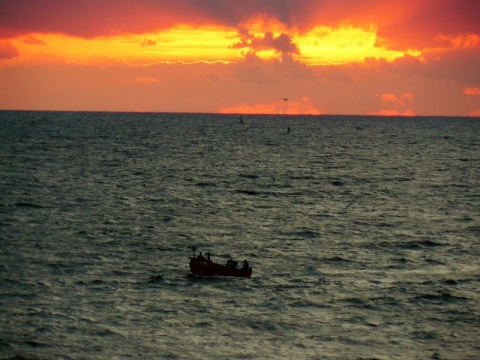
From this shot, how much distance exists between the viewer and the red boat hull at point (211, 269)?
4653 cm

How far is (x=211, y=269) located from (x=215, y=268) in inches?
11.9

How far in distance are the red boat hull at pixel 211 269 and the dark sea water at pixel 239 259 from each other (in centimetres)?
68

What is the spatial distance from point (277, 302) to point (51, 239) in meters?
24.3

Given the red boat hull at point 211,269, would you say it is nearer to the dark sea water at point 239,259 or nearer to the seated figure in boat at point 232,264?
the seated figure in boat at point 232,264

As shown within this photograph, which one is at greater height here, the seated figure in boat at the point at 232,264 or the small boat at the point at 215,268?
the seated figure in boat at the point at 232,264

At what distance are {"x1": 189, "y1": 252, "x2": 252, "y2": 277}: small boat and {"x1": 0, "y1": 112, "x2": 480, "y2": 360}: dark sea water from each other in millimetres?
695

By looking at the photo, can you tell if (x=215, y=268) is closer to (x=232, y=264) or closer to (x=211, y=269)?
(x=211, y=269)

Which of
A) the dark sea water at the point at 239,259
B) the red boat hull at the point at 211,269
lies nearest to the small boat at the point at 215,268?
the red boat hull at the point at 211,269

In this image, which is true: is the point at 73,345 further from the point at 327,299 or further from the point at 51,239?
the point at 51,239

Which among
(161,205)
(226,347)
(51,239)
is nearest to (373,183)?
(161,205)

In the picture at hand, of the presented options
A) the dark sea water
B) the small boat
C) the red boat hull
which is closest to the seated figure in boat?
the small boat

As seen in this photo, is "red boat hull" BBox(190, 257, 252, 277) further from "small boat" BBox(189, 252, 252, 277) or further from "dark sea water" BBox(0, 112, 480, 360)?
"dark sea water" BBox(0, 112, 480, 360)

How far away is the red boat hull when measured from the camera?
46.5m

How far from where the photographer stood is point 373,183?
105 metres
